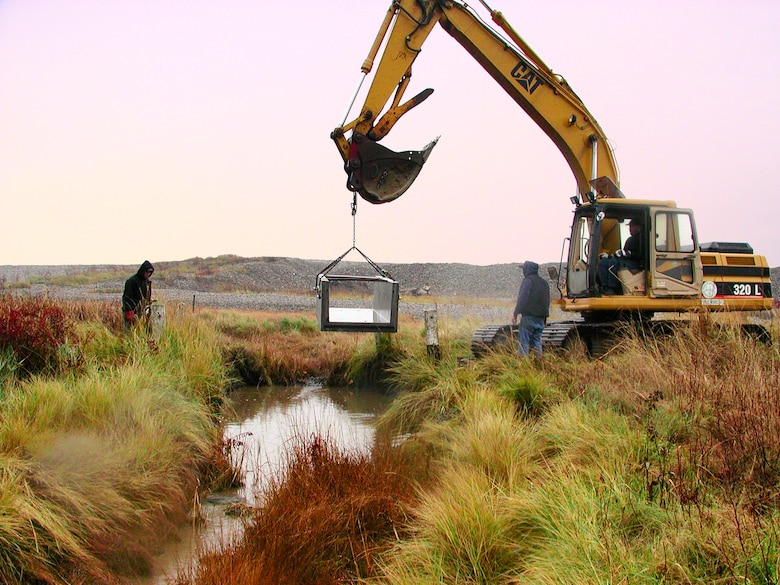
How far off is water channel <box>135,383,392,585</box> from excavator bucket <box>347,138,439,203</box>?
299 centimetres

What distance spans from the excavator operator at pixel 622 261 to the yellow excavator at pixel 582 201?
17mm

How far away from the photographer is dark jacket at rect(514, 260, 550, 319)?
1155cm

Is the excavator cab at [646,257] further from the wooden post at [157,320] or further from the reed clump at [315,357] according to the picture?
the wooden post at [157,320]

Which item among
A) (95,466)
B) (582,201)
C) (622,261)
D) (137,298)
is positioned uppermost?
(582,201)

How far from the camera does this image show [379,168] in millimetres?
10703

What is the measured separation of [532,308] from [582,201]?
196cm

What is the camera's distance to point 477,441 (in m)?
6.68

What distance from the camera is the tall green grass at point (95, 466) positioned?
5023 mm

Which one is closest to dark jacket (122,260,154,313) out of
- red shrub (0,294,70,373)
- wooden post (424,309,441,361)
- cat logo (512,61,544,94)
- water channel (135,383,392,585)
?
water channel (135,383,392,585)

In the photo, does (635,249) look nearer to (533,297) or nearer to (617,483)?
(533,297)

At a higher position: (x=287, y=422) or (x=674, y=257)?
(x=674, y=257)

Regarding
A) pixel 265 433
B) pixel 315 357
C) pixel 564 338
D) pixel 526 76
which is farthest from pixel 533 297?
pixel 315 357

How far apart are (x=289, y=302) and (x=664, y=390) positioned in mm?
20808

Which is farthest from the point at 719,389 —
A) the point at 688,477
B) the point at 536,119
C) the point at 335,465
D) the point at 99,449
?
the point at 536,119
